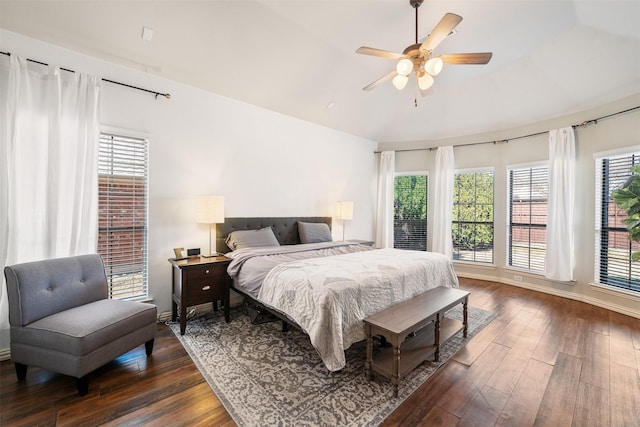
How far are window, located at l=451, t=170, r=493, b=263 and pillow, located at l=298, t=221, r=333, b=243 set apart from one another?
2.84 metres

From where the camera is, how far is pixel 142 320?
7.54ft

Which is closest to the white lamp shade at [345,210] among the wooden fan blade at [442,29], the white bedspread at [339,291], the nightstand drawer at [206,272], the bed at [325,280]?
the bed at [325,280]

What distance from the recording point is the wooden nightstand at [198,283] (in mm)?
2812

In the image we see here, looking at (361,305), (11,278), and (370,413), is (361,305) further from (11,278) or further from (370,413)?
(11,278)

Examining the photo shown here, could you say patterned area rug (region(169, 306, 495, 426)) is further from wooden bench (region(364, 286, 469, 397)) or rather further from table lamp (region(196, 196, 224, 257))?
table lamp (region(196, 196, 224, 257))

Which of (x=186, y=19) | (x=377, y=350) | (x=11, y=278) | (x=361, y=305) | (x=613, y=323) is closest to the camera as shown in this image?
(x=11, y=278)

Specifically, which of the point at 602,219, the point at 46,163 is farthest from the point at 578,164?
the point at 46,163

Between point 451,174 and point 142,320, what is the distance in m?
5.44

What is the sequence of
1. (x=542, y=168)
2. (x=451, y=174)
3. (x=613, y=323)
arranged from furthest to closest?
(x=451, y=174) → (x=542, y=168) → (x=613, y=323)

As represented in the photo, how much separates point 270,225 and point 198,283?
5.12 feet

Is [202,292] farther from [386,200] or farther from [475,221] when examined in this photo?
[475,221]

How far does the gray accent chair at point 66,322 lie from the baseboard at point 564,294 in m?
5.49

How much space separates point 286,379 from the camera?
212 centimetres

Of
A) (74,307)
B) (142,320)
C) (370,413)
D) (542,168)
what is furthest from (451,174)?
(74,307)
